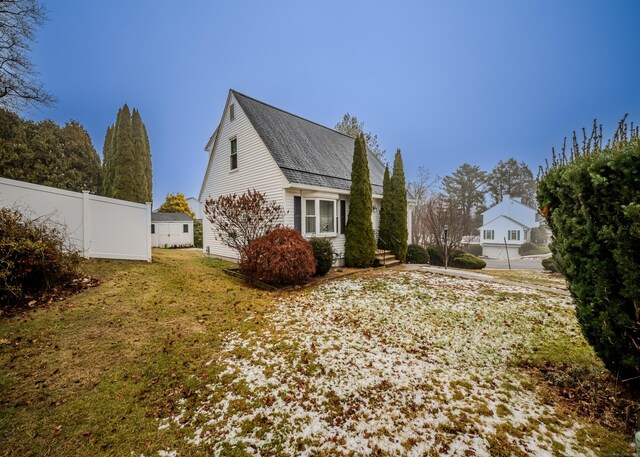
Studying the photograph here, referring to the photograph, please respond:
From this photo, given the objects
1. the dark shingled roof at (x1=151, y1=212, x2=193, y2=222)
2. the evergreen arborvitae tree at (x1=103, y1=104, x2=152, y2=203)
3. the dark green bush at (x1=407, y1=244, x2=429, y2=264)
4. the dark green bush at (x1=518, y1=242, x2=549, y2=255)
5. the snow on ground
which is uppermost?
the evergreen arborvitae tree at (x1=103, y1=104, x2=152, y2=203)

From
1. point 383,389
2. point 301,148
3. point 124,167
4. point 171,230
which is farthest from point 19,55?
point 383,389

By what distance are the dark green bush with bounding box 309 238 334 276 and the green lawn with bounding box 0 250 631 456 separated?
292cm

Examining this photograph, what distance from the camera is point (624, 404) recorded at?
2646mm

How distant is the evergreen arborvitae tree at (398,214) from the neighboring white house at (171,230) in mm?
19024

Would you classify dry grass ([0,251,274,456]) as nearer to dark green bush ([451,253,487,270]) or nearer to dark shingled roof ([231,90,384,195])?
dark shingled roof ([231,90,384,195])

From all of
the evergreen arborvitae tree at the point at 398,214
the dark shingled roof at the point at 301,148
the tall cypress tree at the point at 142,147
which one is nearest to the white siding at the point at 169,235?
Result: the tall cypress tree at the point at 142,147

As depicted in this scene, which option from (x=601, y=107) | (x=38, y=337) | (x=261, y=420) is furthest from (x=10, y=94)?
(x=601, y=107)

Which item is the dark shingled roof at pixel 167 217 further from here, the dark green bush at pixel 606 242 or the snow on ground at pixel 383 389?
the dark green bush at pixel 606 242

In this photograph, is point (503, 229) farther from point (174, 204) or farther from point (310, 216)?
point (174, 204)

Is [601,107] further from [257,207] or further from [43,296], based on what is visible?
[43,296]

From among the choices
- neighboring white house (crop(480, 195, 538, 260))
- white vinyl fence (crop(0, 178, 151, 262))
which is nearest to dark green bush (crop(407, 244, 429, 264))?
white vinyl fence (crop(0, 178, 151, 262))

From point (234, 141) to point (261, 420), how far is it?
1157 centimetres

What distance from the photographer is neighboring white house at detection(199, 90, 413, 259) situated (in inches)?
396

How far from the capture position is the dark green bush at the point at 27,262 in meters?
4.81
